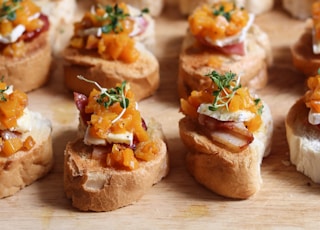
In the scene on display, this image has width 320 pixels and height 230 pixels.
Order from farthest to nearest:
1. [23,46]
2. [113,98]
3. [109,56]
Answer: [23,46] < [109,56] < [113,98]

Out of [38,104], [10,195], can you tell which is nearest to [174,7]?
[38,104]

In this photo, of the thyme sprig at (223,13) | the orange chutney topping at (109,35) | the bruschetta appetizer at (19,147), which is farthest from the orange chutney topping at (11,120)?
the thyme sprig at (223,13)

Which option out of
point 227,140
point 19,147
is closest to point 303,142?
point 227,140

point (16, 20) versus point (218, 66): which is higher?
point (16, 20)

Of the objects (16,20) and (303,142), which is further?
(16,20)

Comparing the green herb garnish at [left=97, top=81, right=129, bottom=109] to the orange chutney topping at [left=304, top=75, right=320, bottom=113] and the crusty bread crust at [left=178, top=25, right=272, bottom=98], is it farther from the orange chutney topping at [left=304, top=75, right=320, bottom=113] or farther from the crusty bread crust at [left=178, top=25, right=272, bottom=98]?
the orange chutney topping at [left=304, top=75, right=320, bottom=113]

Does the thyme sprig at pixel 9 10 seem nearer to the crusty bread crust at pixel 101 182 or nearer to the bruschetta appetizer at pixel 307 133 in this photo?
the crusty bread crust at pixel 101 182

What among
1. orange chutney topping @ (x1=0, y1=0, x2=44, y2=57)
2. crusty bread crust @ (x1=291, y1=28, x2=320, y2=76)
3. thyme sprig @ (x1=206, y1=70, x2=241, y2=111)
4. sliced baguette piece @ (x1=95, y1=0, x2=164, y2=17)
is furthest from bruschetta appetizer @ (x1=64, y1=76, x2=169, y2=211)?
sliced baguette piece @ (x1=95, y1=0, x2=164, y2=17)

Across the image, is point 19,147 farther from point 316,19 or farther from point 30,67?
point 316,19
